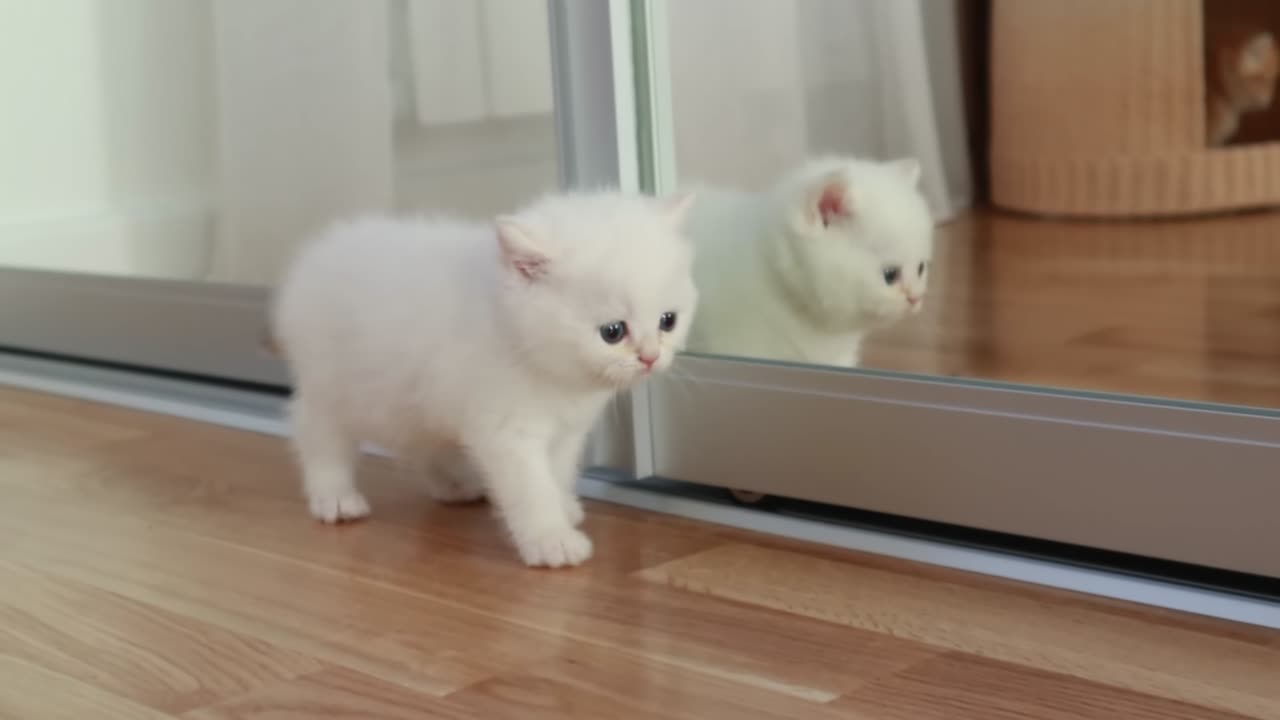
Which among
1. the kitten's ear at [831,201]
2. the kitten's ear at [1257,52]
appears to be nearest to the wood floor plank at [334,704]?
the kitten's ear at [831,201]

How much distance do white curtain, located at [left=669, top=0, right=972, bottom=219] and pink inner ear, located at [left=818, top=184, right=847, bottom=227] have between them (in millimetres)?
57

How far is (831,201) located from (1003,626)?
518 mm

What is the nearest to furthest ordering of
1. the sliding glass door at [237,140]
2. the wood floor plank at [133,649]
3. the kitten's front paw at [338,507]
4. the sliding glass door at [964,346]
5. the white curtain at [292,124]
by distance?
the wood floor plank at [133,649] < the sliding glass door at [964,346] < the kitten's front paw at [338,507] < the sliding glass door at [237,140] < the white curtain at [292,124]

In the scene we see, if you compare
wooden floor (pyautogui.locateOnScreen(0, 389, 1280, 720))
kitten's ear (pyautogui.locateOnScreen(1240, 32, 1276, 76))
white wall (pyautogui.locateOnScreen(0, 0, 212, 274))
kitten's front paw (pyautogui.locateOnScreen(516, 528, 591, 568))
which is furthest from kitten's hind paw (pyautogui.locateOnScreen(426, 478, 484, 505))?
kitten's ear (pyautogui.locateOnScreen(1240, 32, 1276, 76))

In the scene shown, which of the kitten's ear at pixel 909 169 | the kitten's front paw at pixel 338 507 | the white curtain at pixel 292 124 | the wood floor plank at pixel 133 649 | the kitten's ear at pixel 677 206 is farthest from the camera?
the white curtain at pixel 292 124

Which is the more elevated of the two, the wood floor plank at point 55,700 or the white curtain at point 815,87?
the white curtain at point 815,87

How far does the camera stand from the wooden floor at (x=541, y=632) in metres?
1.12

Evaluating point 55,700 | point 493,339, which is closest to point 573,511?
point 493,339

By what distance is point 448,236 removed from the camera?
1552mm

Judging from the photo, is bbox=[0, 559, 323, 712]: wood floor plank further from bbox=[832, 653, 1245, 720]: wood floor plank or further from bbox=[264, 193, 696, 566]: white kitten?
→ bbox=[832, 653, 1245, 720]: wood floor plank

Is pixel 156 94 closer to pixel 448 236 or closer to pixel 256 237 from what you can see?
pixel 256 237

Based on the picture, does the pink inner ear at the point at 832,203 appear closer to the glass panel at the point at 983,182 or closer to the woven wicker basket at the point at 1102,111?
the glass panel at the point at 983,182

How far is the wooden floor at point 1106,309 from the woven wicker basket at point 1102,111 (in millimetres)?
31

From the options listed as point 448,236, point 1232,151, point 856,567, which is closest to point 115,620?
point 448,236
